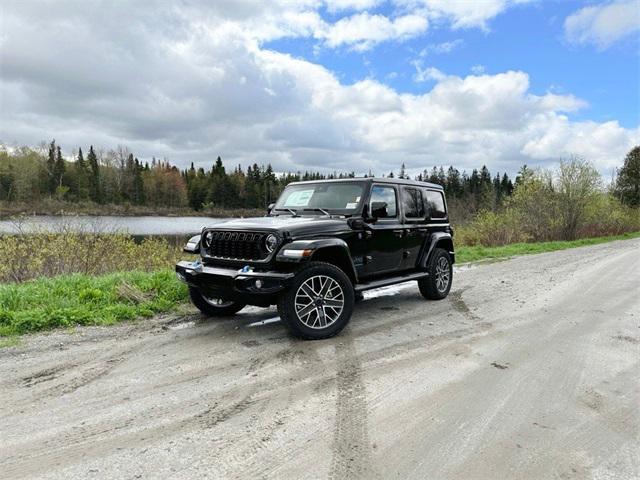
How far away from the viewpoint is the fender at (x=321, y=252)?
498cm

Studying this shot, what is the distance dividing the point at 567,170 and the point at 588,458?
29217 mm

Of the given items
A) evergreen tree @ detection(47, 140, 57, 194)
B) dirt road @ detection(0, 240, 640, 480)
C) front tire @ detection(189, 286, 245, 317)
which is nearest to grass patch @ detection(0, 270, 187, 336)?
dirt road @ detection(0, 240, 640, 480)

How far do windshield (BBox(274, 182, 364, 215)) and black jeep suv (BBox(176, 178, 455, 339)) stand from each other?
0.01 meters

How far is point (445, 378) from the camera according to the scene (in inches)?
162

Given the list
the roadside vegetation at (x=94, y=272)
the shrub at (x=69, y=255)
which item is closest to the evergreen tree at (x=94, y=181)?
the roadside vegetation at (x=94, y=272)

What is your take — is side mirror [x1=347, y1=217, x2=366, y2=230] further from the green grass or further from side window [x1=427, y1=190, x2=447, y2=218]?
the green grass

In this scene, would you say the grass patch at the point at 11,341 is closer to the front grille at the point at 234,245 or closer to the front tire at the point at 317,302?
the front grille at the point at 234,245

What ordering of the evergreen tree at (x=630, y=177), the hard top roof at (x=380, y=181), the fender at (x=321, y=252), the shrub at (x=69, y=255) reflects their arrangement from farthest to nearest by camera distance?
1. the evergreen tree at (x=630, y=177)
2. the shrub at (x=69, y=255)
3. the hard top roof at (x=380, y=181)
4. the fender at (x=321, y=252)

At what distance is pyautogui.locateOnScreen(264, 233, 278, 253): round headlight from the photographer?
16.9 ft

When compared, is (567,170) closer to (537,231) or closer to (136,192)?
(537,231)

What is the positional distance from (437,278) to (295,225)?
10.9ft

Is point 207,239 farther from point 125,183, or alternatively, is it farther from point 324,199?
point 125,183

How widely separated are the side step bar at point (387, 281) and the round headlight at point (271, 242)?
49.5 inches

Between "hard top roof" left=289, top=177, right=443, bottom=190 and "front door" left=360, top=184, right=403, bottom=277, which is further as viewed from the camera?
"hard top roof" left=289, top=177, right=443, bottom=190
